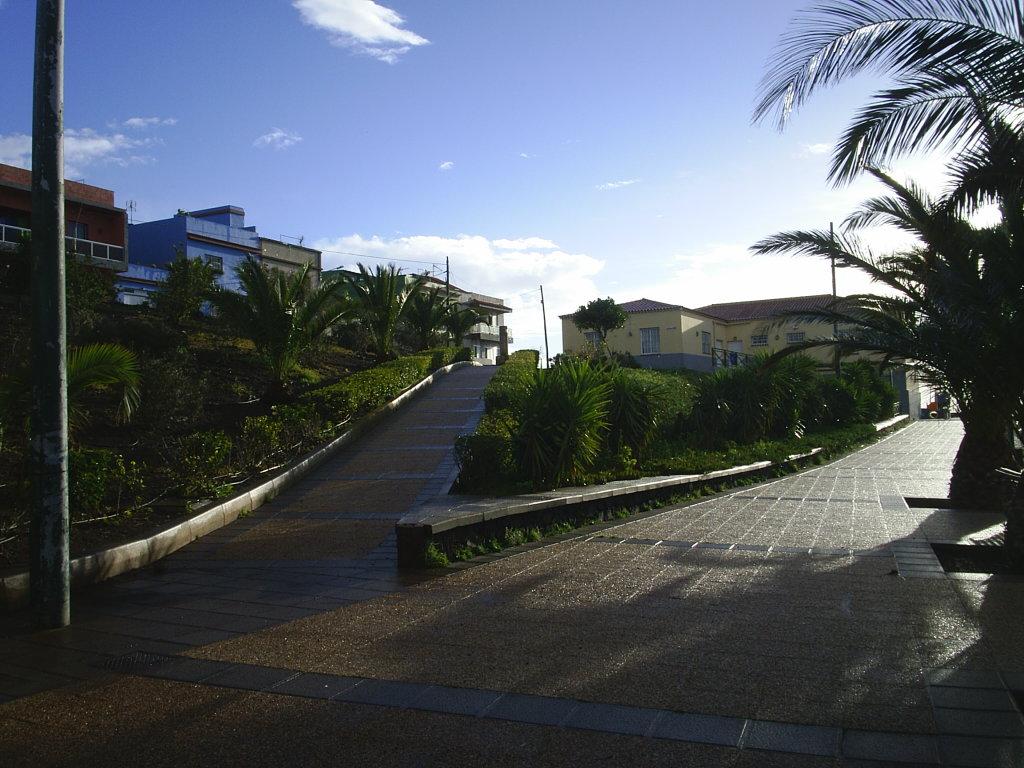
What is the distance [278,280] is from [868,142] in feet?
42.9

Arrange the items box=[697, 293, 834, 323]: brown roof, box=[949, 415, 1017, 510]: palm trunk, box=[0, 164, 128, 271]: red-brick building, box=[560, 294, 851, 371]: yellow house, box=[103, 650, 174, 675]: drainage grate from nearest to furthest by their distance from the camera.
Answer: box=[103, 650, 174, 675]: drainage grate, box=[949, 415, 1017, 510]: palm trunk, box=[0, 164, 128, 271]: red-brick building, box=[560, 294, 851, 371]: yellow house, box=[697, 293, 834, 323]: brown roof

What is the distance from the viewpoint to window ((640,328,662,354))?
46.5m

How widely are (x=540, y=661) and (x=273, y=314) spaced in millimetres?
13715

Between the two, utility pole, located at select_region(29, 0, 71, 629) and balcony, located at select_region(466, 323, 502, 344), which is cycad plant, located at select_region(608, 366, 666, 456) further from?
balcony, located at select_region(466, 323, 502, 344)

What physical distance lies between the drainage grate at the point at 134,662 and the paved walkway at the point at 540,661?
2 centimetres

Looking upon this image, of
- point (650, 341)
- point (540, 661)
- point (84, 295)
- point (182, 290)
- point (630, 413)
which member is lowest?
point (540, 661)

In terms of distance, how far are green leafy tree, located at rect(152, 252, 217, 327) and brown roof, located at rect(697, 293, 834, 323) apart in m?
36.1

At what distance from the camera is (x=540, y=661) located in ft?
14.8

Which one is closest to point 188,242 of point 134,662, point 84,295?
point 84,295

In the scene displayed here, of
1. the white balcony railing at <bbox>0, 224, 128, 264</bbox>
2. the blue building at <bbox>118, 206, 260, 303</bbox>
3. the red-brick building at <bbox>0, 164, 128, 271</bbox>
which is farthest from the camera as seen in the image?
the blue building at <bbox>118, 206, 260, 303</bbox>

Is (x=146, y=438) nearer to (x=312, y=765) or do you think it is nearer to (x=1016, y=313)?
(x=312, y=765)

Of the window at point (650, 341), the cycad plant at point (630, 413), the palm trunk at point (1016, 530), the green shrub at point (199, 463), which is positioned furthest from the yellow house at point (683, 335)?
the palm trunk at point (1016, 530)

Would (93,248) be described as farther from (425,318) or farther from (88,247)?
(425,318)

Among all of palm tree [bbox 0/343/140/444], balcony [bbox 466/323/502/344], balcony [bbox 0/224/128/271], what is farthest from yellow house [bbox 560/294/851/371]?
palm tree [bbox 0/343/140/444]
